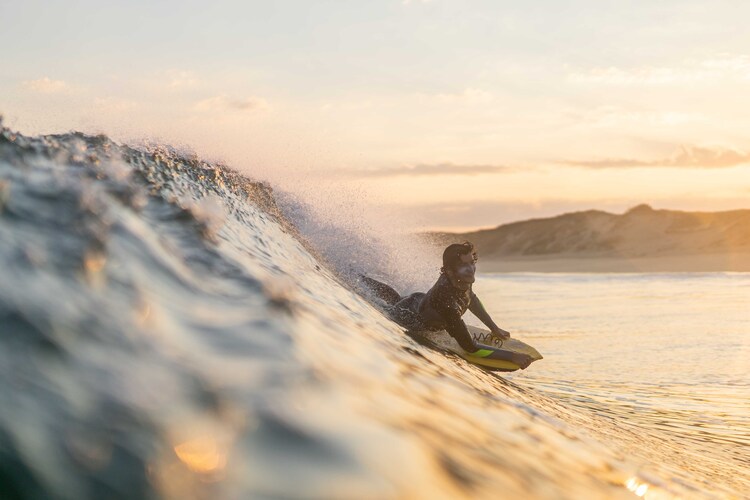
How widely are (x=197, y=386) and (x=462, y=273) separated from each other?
3.44m

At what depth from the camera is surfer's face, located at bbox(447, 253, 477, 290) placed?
16.1 feet

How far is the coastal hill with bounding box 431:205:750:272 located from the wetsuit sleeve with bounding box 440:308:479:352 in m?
31.3

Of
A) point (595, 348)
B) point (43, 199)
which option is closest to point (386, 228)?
point (595, 348)

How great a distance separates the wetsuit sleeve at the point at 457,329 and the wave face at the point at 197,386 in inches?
78.2

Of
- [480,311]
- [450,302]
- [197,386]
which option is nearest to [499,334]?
[480,311]

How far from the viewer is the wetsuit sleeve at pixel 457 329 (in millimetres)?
4777

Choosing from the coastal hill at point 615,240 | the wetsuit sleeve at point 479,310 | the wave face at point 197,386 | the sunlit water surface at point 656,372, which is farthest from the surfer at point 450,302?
the coastal hill at point 615,240

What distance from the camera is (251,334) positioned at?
192cm

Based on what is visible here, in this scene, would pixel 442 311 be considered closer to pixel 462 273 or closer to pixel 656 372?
pixel 462 273

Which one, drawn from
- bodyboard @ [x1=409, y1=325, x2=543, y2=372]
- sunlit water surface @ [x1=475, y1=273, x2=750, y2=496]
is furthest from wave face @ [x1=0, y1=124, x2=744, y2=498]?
bodyboard @ [x1=409, y1=325, x2=543, y2=372]

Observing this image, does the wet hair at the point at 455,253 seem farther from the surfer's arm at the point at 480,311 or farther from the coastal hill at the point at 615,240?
the coastal hill at the point at 615,240

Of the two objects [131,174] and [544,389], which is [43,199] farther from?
[544,389]

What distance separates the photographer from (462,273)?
4.91 m

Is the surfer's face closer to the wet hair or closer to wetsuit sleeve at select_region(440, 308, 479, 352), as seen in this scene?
the wet hair
